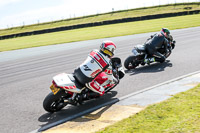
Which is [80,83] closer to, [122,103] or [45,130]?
[122,103]

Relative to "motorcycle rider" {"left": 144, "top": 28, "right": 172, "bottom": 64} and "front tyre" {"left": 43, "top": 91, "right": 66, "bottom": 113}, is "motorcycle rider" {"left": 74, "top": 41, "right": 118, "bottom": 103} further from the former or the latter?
"motorcycle rider" {"left": 144, "top": 28, "right": 172, "bottom": 64}

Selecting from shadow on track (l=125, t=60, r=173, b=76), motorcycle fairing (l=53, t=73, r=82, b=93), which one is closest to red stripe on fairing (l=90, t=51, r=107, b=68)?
motorcycle fairing (l=53, t=73, r=82, b=93)

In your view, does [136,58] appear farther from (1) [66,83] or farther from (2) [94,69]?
(1) [66,83]

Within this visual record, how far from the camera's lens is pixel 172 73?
9750mm

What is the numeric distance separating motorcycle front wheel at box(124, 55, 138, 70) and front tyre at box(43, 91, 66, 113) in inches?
185

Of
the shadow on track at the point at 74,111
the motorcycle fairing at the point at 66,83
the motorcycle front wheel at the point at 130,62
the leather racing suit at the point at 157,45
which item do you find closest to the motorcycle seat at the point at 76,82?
the motorcycle fairing at the point at 66,83

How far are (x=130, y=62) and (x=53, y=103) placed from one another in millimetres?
5042

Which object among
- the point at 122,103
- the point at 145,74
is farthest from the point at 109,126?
the point at 145,74

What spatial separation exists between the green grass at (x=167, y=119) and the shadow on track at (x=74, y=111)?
3.90 feet

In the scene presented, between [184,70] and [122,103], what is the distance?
4021 mm

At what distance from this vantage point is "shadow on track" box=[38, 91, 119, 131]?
6.29 m

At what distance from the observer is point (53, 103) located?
6812 mm

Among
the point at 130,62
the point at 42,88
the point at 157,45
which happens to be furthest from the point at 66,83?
the point at 157,45

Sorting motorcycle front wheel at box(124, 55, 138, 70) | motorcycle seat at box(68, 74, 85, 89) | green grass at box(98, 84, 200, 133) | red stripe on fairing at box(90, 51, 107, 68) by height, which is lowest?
green grass at box(98, 84, 200, 133)
